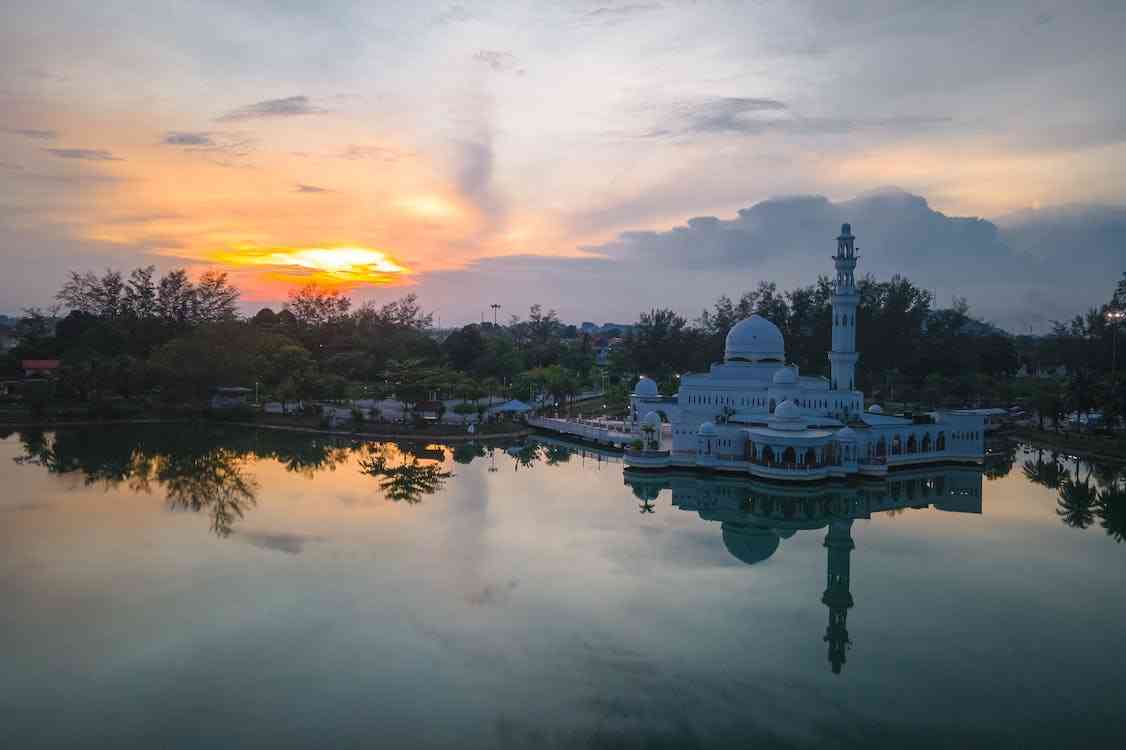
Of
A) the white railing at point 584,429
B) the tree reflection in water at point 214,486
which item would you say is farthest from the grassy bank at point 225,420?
the tree reflection in water at point 214,486

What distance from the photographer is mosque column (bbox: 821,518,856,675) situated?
1347cm

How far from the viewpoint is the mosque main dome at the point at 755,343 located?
119 feet

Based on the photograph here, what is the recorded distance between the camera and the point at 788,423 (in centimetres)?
2925

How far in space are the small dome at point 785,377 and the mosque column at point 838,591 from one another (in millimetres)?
10413

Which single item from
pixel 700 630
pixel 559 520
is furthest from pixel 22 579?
pixel 700 630

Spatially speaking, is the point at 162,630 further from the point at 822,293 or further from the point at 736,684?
the point at 822,293

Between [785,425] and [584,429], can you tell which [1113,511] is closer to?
[785,425]

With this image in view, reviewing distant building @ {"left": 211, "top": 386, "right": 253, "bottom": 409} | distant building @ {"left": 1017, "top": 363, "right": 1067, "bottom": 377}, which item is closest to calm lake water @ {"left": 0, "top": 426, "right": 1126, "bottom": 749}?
distant building @ {"left": 211, "top": 386, "right": 253, "bottom": 409}

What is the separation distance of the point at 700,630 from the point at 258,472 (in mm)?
21773

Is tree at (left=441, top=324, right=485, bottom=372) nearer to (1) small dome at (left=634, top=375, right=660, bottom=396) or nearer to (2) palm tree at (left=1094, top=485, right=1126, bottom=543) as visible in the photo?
(1) small dome at (left=634, top=375, right=660, bottom=396)

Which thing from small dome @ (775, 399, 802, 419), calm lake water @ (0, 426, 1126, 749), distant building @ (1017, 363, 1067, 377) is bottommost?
calm lake water @ (0, 426, 1126, 749)

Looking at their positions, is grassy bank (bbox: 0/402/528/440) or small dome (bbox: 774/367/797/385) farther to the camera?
grassy bank (bbox: 0/402/528/440)

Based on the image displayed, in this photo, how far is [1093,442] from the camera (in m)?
35.5

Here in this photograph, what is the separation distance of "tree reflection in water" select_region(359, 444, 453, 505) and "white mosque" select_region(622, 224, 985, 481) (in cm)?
864
